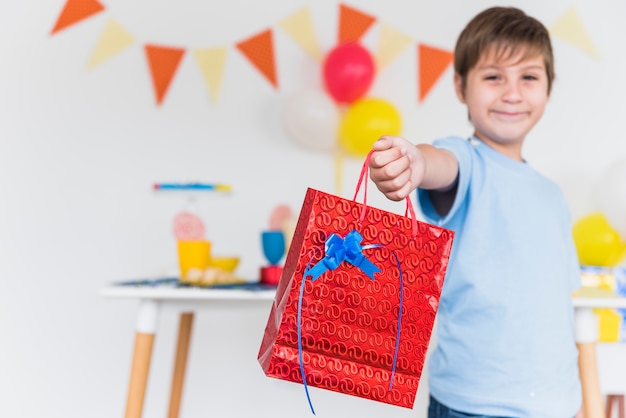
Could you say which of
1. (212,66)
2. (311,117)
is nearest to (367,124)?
(311,117)

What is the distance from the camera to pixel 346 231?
677mm

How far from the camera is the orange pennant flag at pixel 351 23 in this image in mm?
2250

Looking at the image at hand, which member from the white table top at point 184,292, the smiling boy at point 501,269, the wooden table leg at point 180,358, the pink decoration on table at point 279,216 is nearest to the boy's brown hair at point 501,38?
the smiling boy at point 501,269

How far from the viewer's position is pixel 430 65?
7.48ft

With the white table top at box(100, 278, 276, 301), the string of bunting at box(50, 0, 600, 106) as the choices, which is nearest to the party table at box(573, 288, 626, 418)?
the white table top at box(100, 278, 276, 301)

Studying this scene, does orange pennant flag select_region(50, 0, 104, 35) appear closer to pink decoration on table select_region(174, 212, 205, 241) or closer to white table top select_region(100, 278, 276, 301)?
pink decoration on table select_region(174, 212, 205, 241)

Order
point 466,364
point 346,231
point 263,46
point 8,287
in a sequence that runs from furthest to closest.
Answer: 1. point 263,46
2. point 8,287
3. point 466,364
4. point 346,231

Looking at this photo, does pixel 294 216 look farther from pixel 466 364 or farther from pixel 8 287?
pixel 466 364

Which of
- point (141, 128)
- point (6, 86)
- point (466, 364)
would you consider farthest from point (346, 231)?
point (6, 86)

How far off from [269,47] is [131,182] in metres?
0.63

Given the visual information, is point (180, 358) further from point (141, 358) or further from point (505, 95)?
point (505, 95)


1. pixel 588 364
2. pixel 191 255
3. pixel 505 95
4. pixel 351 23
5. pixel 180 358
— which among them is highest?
pixel 351 23

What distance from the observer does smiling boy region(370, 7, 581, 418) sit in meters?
0.95

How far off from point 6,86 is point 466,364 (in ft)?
5.74
